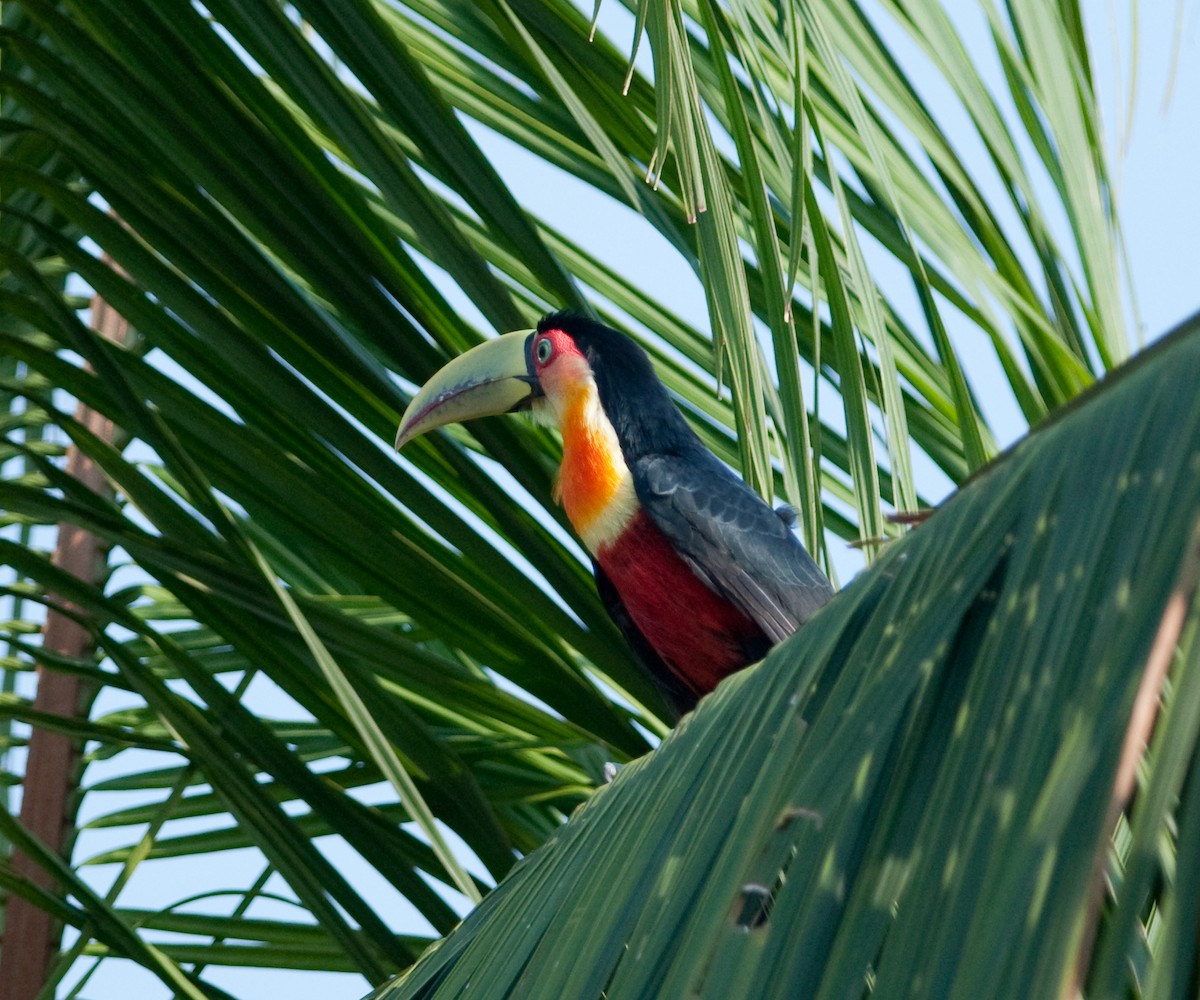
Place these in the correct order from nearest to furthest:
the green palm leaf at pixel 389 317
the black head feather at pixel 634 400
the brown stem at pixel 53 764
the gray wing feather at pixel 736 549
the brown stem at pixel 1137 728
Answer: the brown stem at pixel 1137 728, the green palm leaf at pixel 389 317, the brown stem at pixel 53 764, the gray wing feather at pixel 736 549, the black head feather at pixel 634 400

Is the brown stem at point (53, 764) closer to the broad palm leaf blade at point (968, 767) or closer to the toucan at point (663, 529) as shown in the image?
the toucan at point (663, 529)

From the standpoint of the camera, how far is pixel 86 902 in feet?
4.83

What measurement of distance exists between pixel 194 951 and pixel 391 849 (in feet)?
2.30

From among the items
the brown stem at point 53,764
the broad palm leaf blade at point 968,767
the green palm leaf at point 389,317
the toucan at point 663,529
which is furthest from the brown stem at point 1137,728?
the toucan at point 663,529

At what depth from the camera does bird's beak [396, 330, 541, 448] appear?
2.24 meters

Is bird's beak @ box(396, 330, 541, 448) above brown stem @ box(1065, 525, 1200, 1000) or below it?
above

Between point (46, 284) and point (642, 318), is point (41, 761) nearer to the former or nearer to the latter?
point (46, 284)

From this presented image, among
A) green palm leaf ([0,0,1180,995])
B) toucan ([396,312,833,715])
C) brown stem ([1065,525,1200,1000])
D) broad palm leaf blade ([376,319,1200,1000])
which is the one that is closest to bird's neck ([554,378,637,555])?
toucan ([396,312,833,715])

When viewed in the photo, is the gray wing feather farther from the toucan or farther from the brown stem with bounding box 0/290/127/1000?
the brown stem with bounding box 0/290/127/1000

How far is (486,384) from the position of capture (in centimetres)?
261

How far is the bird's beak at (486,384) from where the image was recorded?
88.4 inches

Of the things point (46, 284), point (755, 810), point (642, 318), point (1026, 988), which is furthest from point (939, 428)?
point (1026, 988)

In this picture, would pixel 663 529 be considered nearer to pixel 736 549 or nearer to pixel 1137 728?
pixel 736 549

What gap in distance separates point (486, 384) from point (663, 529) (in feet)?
1.27
